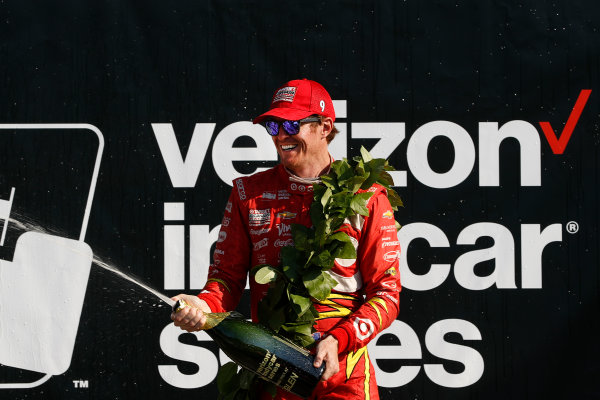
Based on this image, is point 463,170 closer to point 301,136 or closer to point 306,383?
point 301,136

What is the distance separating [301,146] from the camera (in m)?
2.54

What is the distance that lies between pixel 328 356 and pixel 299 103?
0.79m

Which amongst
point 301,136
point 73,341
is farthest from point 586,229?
point 73,341

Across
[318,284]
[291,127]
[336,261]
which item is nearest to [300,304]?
[318,284]

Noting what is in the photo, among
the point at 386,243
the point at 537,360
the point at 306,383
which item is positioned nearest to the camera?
the point at 306,383

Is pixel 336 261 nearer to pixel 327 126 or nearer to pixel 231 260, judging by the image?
pixel 231 260

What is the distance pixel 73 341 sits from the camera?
4.00 metres

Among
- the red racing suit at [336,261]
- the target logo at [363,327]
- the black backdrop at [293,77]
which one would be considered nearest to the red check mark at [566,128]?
the black backdrop at [293,77]

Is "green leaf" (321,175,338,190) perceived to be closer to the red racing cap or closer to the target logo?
the red racing cap

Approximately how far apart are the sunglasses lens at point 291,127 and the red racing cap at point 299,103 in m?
0.02

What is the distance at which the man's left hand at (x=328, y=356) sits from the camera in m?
2.26

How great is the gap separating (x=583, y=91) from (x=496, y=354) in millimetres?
1387

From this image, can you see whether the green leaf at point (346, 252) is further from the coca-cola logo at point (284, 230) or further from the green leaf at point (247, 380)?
the green leaf at point (247, 380)

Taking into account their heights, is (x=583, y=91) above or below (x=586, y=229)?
above
